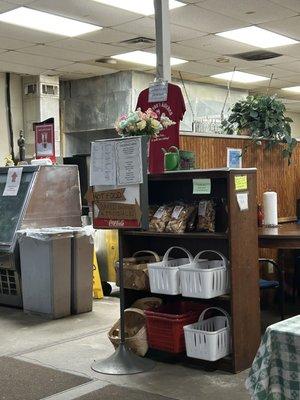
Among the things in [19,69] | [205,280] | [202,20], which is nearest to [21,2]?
[202,20]

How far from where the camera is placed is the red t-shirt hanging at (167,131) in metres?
4.61

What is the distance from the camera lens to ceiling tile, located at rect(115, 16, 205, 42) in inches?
277

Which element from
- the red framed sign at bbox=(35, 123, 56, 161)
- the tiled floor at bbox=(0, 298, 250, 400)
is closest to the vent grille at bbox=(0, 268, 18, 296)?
the tiled floor at bbox=(0, 298, 250, 400)

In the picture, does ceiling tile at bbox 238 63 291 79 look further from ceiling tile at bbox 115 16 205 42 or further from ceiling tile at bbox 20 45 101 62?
ceiling tile at bbox 20 45 101 62

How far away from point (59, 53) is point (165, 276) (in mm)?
5329

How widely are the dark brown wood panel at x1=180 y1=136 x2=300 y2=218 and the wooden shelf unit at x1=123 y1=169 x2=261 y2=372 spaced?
2.34 ft

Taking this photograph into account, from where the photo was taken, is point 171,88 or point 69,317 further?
point 69,317

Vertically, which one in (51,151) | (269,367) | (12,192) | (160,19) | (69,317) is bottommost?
(69,317)

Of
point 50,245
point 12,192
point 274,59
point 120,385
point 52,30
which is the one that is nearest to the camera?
point 120,385

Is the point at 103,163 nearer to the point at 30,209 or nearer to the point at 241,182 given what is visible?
the point at 241,182

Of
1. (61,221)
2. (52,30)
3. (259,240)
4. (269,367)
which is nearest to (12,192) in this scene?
(61,221)

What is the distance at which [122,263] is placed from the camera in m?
4.15

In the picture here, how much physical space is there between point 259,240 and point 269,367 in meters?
2.33

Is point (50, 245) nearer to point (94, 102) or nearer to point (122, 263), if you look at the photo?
point (122, 263)
